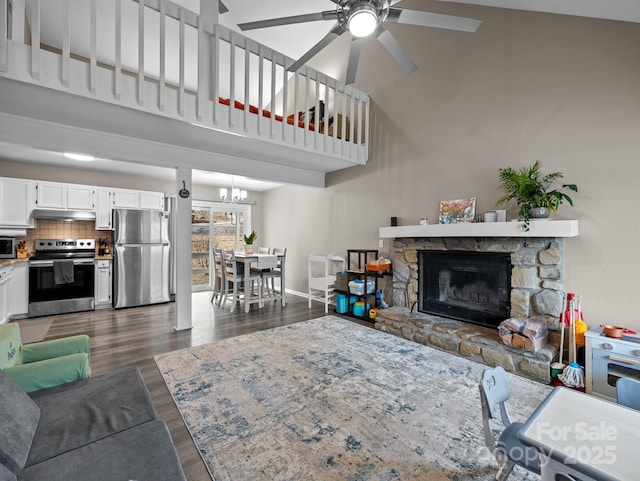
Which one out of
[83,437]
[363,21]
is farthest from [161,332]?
[363,21]

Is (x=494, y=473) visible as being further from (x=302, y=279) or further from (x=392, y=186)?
(x=302, y=279)

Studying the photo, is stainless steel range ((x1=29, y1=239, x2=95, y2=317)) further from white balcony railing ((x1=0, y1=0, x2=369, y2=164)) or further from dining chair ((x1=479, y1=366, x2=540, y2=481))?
dining chair ((x1=479, y1=366, x2=540, y2=481))

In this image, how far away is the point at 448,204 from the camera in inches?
147

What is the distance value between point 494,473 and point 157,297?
5.61m

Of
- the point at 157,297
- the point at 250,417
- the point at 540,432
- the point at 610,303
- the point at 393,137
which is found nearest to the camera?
the point at 540,432

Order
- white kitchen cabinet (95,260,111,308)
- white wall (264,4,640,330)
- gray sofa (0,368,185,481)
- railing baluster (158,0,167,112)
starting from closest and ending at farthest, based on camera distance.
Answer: gray sofa (0,368,185,481)
white wall (264,4,640,330)
railing baluster (158,0,167,112)
white kitchen cabinet (95,260,111,308)

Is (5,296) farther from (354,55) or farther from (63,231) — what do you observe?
(354,55)

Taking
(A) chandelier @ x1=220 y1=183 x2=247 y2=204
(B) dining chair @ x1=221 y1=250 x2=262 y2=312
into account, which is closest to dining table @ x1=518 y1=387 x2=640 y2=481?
(B) dining chair @ x1=221 y1=250 x2=262 y2=312

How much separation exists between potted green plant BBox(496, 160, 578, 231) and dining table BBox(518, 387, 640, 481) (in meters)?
1.99

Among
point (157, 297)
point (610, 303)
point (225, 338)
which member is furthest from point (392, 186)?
point (157, 297)

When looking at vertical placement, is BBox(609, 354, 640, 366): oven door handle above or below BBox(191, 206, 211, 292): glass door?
below

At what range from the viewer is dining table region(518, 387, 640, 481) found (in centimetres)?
94

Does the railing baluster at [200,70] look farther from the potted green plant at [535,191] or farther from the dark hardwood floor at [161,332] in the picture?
the potted green plant at [535,191]

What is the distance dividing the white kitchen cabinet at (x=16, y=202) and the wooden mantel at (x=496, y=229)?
5729 mm
